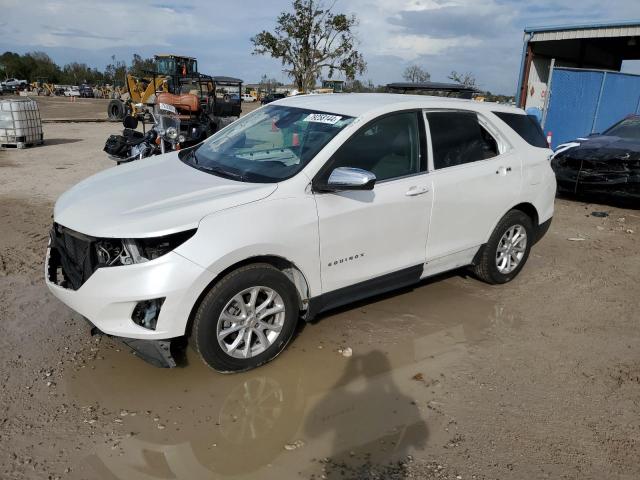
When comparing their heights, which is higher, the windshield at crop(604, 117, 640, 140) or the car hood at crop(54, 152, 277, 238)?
the windshield at crop(604, 117, 640, 140)

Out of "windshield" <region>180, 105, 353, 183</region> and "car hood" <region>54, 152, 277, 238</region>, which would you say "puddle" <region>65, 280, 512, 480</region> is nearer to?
"car hood" <region>54, 152, 277, 238</region>

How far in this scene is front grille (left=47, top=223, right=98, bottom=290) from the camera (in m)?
3.21

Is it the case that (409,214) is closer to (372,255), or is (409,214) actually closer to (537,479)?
(372,255)

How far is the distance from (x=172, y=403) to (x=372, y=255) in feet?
5.68

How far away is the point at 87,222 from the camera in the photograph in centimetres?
325

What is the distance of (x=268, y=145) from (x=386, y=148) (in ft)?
3.11

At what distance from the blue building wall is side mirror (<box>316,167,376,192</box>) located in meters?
12.2

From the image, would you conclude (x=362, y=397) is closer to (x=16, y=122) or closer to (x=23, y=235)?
(x=23, y=235)

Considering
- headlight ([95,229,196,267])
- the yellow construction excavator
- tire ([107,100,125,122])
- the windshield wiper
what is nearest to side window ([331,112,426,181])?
the windshield wiper

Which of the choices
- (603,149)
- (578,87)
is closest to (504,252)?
(603,149)

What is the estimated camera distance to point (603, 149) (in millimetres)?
8797

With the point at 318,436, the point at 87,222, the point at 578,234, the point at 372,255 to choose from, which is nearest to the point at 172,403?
the point at 318,436

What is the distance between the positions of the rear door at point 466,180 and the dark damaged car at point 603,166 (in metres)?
4.59

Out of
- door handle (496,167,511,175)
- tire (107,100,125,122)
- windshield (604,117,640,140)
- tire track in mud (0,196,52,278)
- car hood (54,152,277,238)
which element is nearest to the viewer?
car hood (54,152,277,238)
